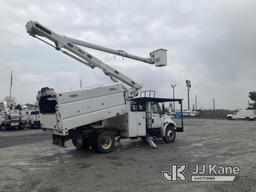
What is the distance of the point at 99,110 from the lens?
1301 cm

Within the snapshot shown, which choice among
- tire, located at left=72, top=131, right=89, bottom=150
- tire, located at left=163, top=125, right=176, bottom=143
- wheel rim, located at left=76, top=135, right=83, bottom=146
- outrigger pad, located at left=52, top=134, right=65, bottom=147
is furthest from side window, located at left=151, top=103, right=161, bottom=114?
outrigger pad, located at left=52, top=134, right=65, bottom=147

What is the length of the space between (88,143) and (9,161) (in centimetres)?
356

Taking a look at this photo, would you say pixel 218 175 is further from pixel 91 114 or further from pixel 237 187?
pixel 91 114

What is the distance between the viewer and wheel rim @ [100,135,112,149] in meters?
13.1

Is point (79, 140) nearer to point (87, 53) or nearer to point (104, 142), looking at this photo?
point (104, 142)

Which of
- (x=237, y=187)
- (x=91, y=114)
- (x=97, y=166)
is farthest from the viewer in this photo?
(x=91, y=114)

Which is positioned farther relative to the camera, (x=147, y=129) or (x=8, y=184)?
(x=147, y=129)

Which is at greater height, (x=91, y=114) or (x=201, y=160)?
(x=91, y=114)

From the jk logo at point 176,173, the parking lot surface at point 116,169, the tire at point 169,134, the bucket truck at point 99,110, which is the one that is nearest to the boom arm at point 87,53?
the bucket truck at point 99,110

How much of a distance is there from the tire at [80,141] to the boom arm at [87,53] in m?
3.82

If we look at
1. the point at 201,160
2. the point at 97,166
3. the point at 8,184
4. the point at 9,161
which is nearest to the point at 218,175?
the point at 201,160

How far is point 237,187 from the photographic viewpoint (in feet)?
22.7

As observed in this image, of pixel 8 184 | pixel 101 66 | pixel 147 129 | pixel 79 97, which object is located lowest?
pixel 8 184

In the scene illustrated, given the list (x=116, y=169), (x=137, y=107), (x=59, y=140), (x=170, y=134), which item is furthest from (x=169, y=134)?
(x=116, y=169)
